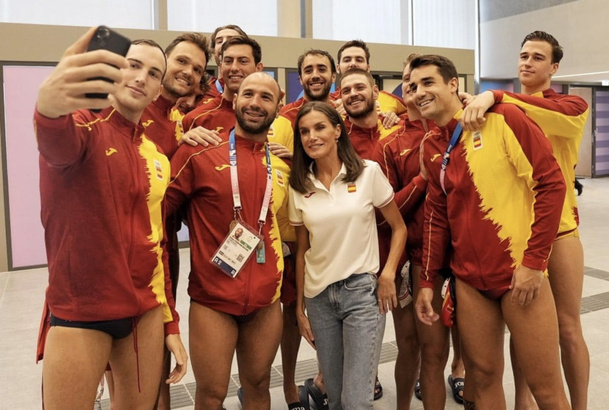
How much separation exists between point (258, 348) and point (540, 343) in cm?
124

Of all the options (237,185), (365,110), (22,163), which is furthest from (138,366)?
(22,163)

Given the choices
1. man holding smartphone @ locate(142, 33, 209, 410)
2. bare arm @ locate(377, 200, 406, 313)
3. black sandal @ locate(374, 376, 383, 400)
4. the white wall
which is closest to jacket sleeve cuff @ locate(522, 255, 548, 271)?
bare arm @ locate(377, 200, 406, 313)

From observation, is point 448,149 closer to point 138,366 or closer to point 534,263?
point 534,263

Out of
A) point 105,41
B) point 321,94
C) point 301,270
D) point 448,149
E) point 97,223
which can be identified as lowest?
point 301,270

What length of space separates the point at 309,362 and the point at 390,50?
666cm

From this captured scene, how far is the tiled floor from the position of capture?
3436 millimetres

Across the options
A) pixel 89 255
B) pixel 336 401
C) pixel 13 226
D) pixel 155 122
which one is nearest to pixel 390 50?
pixel 13 226

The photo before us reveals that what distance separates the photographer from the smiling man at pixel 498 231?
2184mm

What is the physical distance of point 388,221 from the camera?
263 centimetres

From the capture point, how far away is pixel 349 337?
241 centimetres

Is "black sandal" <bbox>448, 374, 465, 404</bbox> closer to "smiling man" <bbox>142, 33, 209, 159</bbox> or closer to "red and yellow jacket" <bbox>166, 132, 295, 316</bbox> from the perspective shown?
"red and yellow jacket" <bbox>166, 132, 295, 316</bbox>

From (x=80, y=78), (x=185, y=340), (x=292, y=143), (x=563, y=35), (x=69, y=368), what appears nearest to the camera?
(x=80, y=78)

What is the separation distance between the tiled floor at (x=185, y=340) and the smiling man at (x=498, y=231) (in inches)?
44.7

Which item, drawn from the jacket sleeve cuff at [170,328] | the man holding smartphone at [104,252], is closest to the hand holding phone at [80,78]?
the man holding smartphone at [104,252]
